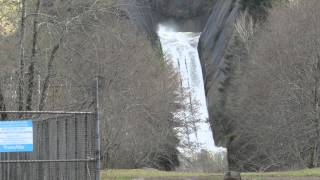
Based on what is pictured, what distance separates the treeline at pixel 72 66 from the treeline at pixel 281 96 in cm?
1067

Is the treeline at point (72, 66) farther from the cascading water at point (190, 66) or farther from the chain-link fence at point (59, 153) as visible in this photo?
the cascading water at point (190, 66)

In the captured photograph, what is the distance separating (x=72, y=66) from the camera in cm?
2739

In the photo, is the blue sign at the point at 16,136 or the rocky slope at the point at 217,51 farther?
the rocky slope at the point at 217,51

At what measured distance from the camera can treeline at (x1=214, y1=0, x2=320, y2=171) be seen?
4297cm

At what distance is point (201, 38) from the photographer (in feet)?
266

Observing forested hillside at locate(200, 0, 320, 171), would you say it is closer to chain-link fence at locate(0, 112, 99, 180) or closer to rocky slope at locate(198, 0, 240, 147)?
rocky slope at locate(198, 0, 240, 147)

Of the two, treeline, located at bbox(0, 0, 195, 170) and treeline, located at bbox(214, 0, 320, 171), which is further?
treeline, located at bbox(214, 0, 320, 171)

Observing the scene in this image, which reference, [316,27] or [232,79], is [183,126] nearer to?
[232,79]

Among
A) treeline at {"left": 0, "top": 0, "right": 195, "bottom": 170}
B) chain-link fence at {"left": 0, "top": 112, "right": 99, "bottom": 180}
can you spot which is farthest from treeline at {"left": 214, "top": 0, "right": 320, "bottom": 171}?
chain-link fence at {"left": 0, "top": 112, "right": 99, "bottom": 180}

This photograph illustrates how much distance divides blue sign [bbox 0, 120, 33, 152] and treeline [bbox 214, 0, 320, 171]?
3034 cm

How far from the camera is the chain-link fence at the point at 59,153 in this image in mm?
12508

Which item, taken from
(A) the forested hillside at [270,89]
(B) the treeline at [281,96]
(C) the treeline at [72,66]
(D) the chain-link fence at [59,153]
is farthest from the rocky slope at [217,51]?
(D) the chain-link fence at [59,153]

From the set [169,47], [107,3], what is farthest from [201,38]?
[107,3]

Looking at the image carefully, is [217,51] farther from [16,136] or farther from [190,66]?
[16,136]
